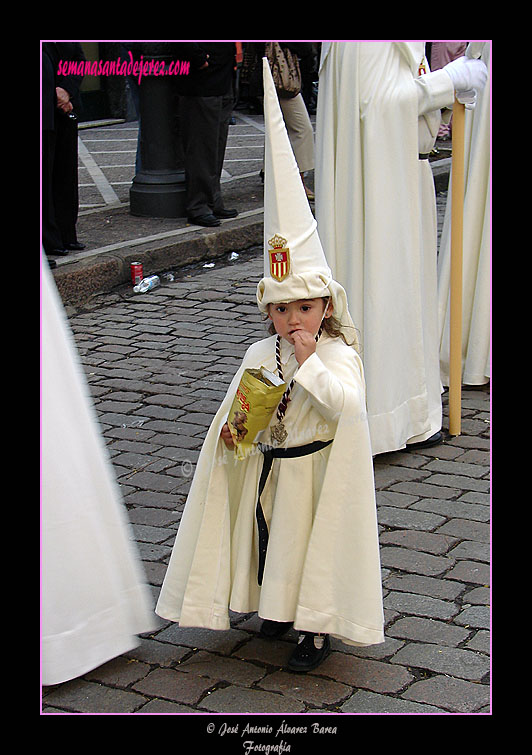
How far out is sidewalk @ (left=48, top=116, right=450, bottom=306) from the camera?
7.59m

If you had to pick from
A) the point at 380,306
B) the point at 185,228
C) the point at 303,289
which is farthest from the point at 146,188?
the point at 303,289

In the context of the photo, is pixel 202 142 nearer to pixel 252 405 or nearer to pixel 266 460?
pixel 266 460

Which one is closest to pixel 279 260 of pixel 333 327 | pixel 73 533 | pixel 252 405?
pixel 333 327

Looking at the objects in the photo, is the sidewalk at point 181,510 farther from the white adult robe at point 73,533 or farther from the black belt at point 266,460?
the black belt at point 266,460

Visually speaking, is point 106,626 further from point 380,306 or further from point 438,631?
point 380,306

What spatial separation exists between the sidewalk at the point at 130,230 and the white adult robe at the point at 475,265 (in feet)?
9.05

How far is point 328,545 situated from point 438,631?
1.98 ft

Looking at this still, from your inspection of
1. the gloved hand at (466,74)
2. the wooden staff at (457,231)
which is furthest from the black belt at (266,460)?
the gloved hand at (466,74)

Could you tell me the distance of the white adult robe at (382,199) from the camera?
15.1 ft

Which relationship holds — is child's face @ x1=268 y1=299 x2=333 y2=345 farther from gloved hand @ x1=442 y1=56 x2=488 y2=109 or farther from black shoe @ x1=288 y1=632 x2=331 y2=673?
gloved hand @ x1=442 y1=56 x2=488 y2=109

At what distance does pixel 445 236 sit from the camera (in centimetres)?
580

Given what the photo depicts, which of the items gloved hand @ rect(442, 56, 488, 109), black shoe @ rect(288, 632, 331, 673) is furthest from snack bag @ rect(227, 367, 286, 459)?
gloved hand @ rect(442, 56, 488, 109)

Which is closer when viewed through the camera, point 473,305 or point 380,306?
point 380,306
